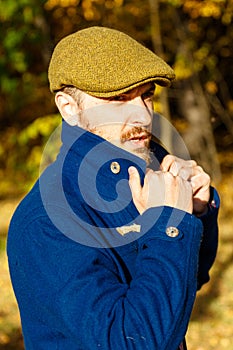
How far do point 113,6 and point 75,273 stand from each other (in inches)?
313

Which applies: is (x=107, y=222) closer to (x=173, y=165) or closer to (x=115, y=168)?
(x=115, y=168)

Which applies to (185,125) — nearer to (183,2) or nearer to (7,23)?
(183,2)

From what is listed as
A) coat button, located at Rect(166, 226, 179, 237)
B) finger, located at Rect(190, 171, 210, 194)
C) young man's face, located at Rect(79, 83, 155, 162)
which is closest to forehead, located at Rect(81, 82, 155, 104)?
young man's face, located at Rect(79, 83, 155, 162)

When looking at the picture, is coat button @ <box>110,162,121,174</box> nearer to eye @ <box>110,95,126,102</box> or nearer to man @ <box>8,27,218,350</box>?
man @ <box>8,27,218,350</box>

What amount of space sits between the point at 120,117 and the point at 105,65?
16cm

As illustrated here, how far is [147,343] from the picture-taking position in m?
1.51

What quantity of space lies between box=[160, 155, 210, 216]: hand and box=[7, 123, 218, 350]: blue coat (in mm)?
146

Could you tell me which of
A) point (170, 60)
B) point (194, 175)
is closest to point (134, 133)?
point (194, 175)

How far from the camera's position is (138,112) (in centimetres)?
192

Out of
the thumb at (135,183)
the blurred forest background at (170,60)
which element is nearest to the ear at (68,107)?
the thumb at (135,183)

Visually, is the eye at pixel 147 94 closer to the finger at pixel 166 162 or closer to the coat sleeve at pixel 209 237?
the finger at pixel 166 162

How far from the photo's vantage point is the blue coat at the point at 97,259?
152 cm

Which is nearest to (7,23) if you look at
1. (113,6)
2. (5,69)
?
(5,69)

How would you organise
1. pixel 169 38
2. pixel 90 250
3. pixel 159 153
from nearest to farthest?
pixel 90 250
pixel 159 153
pixel 169 38
